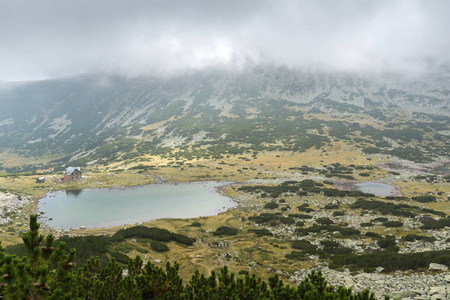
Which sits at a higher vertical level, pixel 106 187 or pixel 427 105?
pixel 427 105

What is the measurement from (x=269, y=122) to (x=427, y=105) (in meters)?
104

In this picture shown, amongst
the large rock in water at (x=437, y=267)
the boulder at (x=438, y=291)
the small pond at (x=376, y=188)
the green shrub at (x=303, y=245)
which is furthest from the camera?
the small pond at (x=376, y=188)

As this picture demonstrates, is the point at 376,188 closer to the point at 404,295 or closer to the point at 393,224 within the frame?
the point at 393,224

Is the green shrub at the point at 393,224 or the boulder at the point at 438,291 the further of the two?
the green shrub at the point at 393,224

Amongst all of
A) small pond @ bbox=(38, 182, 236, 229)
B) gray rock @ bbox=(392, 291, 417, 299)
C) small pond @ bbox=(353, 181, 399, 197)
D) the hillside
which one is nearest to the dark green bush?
small pond @ bbox=(38, 182, 236, 229)

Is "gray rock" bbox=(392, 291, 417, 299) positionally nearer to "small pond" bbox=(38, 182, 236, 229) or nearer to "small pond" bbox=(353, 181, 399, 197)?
"small pond" bbox=(38, 182, 236, 229)

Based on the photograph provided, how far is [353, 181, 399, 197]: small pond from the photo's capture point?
174 ft

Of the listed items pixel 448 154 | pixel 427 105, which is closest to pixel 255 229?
pixel 448 154

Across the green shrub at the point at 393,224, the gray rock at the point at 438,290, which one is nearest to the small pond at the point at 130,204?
the green shrub at the point at 393,224

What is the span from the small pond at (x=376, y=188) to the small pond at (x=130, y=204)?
3108cm

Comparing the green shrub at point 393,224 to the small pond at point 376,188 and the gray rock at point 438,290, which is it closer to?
the gray rock at point 438,290

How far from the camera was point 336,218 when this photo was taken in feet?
120

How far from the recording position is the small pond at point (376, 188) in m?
52.9

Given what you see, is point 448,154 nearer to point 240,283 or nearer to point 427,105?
point 427,105
